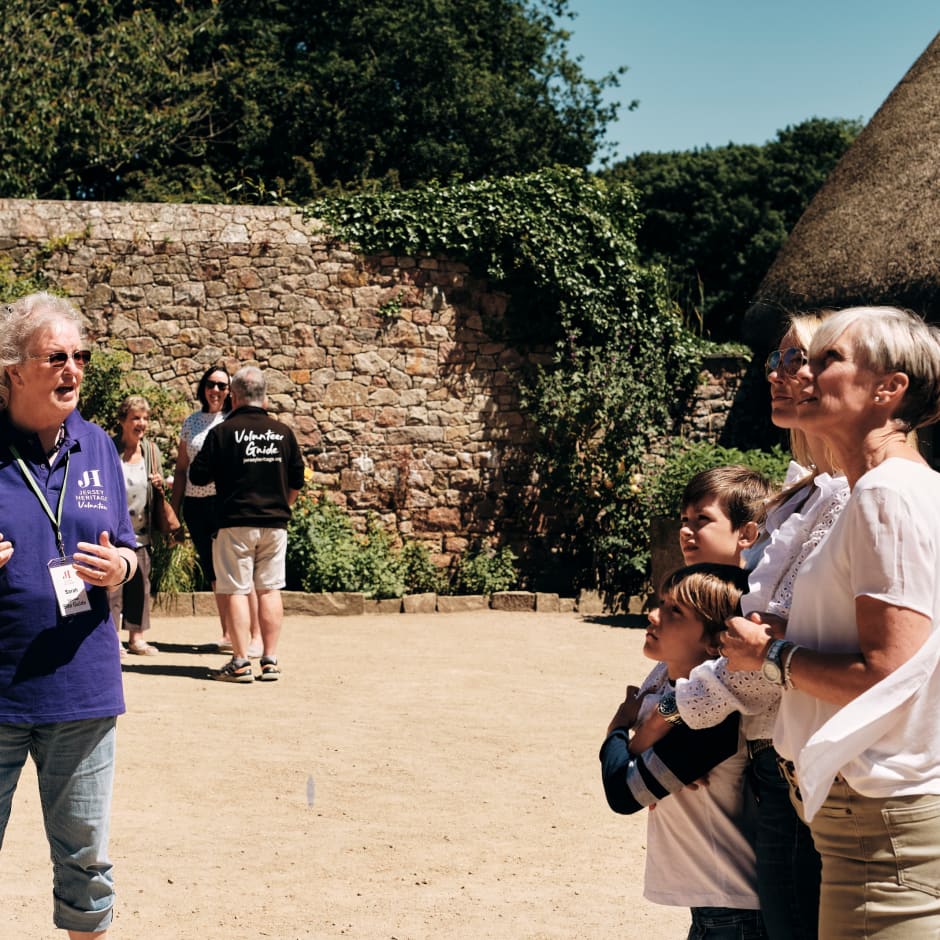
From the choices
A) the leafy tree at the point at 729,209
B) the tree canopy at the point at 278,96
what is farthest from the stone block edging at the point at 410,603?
the leafy tree at the point at 729,209

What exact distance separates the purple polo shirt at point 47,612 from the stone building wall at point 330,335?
791 cm

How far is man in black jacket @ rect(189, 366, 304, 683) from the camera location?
6.61 meters

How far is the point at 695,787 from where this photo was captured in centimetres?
244

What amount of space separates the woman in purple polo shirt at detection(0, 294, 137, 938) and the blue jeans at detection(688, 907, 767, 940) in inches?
54.0

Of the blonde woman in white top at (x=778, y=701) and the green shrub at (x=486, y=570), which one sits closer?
the blonde woman in white top at (x=778, y=701)

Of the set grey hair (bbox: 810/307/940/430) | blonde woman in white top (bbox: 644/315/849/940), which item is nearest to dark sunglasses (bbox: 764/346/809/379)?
blonde woman in white top (bbox: 644/315/849/940)

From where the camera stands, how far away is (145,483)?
282 inches

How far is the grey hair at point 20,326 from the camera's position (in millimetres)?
2816

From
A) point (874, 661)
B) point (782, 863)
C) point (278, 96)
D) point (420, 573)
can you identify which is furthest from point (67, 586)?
point (278, 96)

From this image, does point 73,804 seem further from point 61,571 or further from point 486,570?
point 486,570

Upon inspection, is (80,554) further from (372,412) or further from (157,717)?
(372,412)

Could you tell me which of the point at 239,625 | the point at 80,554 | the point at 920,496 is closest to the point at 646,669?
the point at 239,625

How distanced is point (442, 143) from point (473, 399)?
980cm

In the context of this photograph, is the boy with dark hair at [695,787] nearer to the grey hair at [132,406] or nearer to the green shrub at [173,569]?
the grey hair at [132,406]
